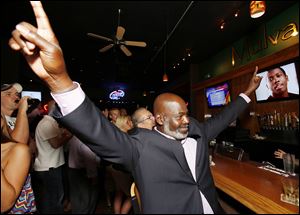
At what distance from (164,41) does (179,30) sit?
3.01 ft

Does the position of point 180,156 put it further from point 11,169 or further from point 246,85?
point 246,85

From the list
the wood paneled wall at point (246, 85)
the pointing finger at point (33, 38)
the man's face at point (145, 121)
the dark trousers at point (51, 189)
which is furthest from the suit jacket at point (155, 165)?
the wood paneled wall at point (246, 85)

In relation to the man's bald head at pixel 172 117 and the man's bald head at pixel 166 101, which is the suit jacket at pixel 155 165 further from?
the man's bald head at pixel 166 101

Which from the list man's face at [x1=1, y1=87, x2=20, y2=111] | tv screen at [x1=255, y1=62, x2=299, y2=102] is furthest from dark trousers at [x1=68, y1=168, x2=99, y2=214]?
tv screen at [x1=255, y1=62, x2=299, y2=102]

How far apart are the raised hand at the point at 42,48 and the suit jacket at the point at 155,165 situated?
0.17m

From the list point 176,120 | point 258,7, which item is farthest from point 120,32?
point 176,120

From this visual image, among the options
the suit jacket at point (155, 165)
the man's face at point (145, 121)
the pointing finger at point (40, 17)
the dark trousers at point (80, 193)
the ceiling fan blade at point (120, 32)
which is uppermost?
the ceiling fan blade at point (120, 32)

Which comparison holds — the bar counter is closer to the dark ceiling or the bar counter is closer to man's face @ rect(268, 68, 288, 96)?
man's face @ rect(268, 68, 288, 96)

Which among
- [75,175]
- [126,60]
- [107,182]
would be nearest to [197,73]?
A: [126,60]

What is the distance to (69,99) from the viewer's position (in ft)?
2.76

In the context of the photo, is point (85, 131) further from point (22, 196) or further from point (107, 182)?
point (107, 182)

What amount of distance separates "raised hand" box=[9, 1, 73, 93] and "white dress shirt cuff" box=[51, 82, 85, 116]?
0.03m

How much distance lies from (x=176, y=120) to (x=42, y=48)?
2.92 ft

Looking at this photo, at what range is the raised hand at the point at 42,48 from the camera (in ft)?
2.26
